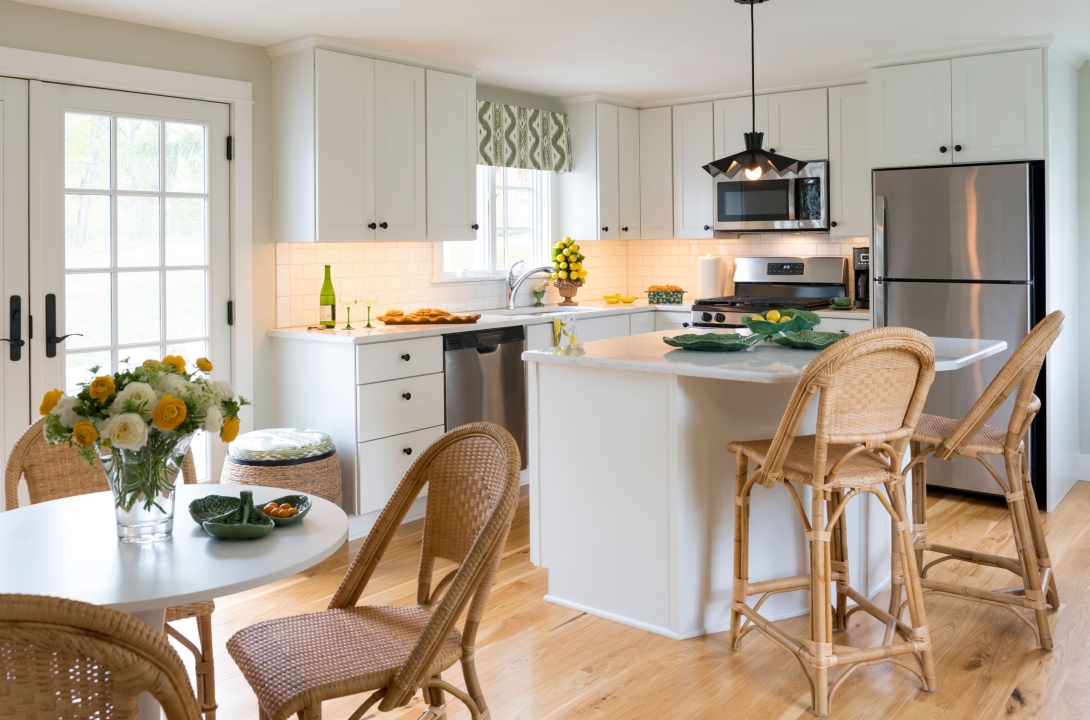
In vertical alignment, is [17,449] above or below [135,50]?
below

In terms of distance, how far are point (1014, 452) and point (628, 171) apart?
3.65m

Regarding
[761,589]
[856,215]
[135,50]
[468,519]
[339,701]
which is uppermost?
[135,50]

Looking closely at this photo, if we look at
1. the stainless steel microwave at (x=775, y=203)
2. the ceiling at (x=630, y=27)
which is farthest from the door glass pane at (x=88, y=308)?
the stainless steel microwave at (x=775, y=203)

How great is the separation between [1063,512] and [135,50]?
4689mm

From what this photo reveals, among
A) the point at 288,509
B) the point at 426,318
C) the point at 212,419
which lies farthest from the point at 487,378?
the point at 212,419

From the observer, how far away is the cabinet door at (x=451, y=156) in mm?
4863

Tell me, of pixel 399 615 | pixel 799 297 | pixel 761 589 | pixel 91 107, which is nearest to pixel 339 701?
pixel 399 615

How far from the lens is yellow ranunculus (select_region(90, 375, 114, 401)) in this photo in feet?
5.58

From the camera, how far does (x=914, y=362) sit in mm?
2578

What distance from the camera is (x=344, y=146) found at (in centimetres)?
443

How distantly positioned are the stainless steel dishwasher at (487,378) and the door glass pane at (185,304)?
3.66 ft

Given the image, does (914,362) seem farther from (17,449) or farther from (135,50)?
(135,50)

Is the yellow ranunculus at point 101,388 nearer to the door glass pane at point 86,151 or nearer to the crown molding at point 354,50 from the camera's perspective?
the door glass pane at point 86,151

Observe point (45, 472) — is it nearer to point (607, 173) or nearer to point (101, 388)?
point (101, 388)
